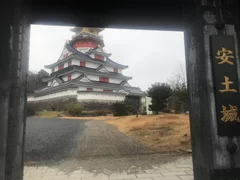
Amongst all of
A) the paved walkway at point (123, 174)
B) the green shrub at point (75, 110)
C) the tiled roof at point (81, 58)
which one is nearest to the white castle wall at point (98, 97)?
the green shrub at point (75, 110)

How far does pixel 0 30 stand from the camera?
2502 mm

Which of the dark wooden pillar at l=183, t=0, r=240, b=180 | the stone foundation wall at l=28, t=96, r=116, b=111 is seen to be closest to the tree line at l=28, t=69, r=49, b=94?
the stone foundation wall at l=28, t=96, r=116, b=111

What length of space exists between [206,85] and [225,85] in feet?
0.78

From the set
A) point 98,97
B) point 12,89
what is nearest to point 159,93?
point 98,97

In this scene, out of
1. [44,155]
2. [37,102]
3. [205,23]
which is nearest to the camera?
[205,23]

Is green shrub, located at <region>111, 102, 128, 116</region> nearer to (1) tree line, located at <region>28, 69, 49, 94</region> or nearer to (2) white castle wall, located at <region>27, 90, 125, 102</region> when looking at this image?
(2) white castle wall, located at <region>27, 90, 125, 102</region>

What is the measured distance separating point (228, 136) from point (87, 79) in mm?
26916

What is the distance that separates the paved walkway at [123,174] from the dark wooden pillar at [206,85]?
1434 mm

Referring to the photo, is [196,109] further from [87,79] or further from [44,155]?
[87,79]

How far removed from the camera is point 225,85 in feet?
8.16

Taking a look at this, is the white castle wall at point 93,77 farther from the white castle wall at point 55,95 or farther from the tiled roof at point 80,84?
the white castle wall at point 55,95

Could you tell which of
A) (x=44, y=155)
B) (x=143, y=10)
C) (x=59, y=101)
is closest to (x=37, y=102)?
(x=59, y=101)

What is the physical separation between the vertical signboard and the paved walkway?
1.82m

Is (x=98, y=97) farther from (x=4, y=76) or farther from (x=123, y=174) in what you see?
(x=4, y=76)
